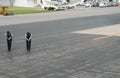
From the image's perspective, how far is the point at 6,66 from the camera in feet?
44.2

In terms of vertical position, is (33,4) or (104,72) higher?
(104,72)

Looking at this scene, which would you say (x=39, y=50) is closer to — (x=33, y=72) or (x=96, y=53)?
(x=96, y=53)

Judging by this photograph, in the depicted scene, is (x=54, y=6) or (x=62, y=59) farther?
(x=54, y=6)

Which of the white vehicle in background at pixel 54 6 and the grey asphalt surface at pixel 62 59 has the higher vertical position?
the grey asphalt surface at pixel 62 59

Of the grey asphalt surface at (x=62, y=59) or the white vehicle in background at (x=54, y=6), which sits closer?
the grey asphalt surface at (x=62, y=59)

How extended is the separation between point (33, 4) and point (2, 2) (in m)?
18.3

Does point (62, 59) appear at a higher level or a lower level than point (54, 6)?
higher

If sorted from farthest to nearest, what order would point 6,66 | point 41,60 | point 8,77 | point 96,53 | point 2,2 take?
point 2,2 → point 96,53 → point 41,60 → point 6,66 → point 8,77

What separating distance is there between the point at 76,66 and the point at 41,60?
191cm

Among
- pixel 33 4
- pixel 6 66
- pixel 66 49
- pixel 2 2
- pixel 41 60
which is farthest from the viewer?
pixel 33 4

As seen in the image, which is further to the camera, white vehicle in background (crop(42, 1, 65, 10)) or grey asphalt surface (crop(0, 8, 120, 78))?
white vehicle in background (crop(42, 1, 65, 10))

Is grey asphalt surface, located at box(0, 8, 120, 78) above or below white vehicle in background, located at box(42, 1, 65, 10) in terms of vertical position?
above

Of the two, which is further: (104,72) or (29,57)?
(29,57)

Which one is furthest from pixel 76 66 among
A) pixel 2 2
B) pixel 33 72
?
pixel 2 2
